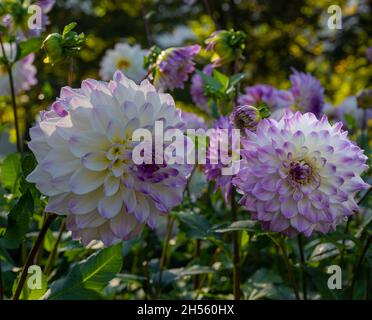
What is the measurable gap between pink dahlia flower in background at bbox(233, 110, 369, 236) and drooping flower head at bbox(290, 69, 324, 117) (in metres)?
0.92

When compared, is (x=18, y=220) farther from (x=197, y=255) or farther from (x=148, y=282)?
(x=197, y=255)

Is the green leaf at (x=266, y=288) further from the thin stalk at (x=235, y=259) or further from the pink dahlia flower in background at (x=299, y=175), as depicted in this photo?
the pink dahlia flower in background at (x=299, y=175)

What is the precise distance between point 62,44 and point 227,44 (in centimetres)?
48

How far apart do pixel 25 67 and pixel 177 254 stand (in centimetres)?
89

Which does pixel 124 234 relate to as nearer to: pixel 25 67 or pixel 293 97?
pixel 293 97

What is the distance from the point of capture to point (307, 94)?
80.5 inches

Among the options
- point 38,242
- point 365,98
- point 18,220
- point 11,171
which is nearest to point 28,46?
point 11,171

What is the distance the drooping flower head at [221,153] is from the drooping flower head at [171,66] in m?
0.21

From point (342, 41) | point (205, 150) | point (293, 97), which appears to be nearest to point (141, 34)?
point (342, 41)

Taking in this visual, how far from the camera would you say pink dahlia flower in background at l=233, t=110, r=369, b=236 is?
1.09 m

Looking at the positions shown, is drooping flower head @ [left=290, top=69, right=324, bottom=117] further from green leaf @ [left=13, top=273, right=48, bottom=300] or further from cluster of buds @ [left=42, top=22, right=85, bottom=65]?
green leaf @ [left=13, top=273, right=48, bottom=300]

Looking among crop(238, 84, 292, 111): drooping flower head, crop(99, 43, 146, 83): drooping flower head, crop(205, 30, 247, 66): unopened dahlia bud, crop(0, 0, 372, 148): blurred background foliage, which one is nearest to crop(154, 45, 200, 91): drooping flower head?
crop(205, 30, 247, 66): unopened dahlia bud

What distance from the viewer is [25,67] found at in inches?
91.0

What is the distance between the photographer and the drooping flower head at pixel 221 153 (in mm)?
1344
